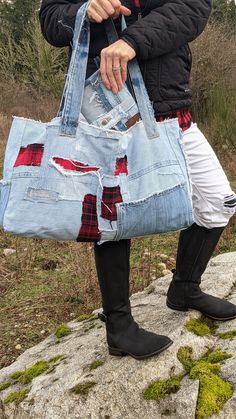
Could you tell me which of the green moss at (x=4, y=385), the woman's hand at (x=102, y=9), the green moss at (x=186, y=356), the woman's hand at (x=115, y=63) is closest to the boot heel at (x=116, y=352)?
the green moss at (x=186, y=356)

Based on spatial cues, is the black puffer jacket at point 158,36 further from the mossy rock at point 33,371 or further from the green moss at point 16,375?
the green moss at point 16,375

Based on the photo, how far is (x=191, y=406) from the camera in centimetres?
209

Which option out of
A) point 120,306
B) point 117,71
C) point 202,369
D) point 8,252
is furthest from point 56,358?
point 8,252

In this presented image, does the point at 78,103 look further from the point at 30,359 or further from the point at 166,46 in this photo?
the point at 30,359

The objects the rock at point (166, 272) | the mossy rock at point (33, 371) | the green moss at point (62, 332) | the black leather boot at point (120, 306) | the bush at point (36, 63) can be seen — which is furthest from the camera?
the bush at point (36, 63)

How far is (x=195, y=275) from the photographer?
2525mm

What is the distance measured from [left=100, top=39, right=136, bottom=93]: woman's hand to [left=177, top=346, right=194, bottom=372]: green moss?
1225 mm

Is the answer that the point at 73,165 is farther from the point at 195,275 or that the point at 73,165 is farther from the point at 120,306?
the point at 195,275

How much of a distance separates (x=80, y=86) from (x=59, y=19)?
1.11ft

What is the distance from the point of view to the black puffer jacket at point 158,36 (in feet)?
6.28

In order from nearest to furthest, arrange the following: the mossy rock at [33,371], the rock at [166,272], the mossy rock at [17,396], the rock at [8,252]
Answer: the mossy rock at [17,396]
the mossy rock at [33,371]
the rock at [166,272]
the rock at [8,252]

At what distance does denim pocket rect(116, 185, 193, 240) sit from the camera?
188 centimetres

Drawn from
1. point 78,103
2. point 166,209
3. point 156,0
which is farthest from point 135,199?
point 156,0

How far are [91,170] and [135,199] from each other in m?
0.20
